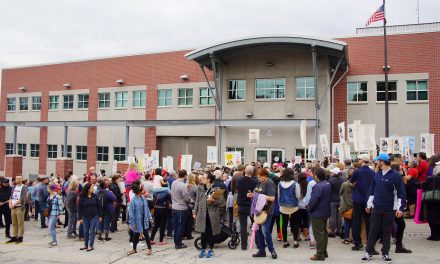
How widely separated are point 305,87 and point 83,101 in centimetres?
1969

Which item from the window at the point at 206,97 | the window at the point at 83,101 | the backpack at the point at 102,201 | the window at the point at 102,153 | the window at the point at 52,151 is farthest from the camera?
the window at the point at 52,151

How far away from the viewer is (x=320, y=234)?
888cm

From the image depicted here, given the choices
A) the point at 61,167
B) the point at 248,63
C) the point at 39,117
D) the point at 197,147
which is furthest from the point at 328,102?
the point at 39,117

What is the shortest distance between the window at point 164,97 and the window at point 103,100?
16.9ft

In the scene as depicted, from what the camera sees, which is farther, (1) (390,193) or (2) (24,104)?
(2) (24,104)

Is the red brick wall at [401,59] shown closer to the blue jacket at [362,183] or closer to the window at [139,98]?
the window at [139,98]

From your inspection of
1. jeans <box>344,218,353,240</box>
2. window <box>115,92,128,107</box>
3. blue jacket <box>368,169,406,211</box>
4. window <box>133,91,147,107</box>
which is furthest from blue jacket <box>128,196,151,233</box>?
window <box>115,92,128,107</box>

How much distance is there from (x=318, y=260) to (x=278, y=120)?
1663 cm

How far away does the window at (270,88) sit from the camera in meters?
26.8

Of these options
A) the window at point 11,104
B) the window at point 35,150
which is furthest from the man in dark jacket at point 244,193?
the window at point 11,104

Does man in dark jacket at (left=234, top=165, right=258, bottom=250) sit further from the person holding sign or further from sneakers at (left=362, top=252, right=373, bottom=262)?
sneakers at (left=362, top=252, right=373, bottom=262)

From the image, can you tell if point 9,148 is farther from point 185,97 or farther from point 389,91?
point 389,91

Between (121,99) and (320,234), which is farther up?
(121,99)

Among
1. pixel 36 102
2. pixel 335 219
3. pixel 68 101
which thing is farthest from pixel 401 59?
pixel 36 102
